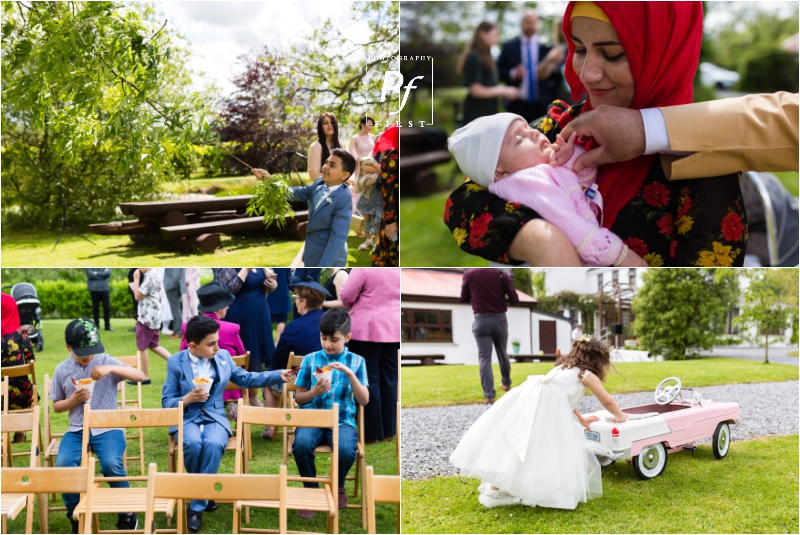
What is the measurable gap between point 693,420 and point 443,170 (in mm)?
2165

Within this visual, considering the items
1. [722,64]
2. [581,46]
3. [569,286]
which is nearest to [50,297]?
[569,286]

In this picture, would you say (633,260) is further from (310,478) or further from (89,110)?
(89,110)

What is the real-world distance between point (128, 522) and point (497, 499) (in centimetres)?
186

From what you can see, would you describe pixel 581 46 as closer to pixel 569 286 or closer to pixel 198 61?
pixel 569 286

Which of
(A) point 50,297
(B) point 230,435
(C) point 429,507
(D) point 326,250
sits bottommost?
(C) point 429,507

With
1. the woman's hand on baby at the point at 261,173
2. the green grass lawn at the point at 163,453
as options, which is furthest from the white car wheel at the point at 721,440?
the woman's hand on baby at the point at 261,173

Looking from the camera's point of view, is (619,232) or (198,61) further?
(198,61)

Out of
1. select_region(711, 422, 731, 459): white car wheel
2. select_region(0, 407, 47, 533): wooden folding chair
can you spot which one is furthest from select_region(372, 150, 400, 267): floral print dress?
select_region(711, 422, 731, 459): white car wheel

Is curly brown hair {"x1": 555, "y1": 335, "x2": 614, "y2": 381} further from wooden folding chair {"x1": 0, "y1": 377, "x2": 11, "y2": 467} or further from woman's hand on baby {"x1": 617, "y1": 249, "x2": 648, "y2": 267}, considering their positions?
wooden folding chair {"x1": 0, "y1": 377, "x2": 11, "y2": 467}

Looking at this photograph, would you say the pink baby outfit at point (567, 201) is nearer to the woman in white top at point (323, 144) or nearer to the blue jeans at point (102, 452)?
the woman in white top at point (323, 144)

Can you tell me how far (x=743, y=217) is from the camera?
2.43 meters

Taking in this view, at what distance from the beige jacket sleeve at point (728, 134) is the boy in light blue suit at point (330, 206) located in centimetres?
162

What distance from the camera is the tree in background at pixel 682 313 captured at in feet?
11.5

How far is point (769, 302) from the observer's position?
12.5ft
